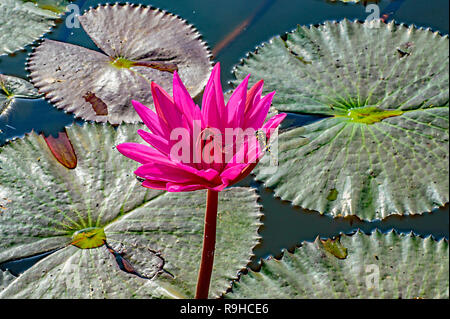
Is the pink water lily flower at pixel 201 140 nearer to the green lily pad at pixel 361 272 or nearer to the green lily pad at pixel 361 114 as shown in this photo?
the green lily pad at pixel 361 272

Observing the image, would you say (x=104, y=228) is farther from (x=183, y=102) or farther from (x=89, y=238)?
(x=183, y=102)

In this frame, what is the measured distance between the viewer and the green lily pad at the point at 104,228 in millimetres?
1708

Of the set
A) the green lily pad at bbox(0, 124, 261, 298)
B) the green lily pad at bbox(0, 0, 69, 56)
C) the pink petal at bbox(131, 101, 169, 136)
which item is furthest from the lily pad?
the pink petal at bbox(131, 101, 169, 136)

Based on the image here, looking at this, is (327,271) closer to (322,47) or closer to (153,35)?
(322,47)

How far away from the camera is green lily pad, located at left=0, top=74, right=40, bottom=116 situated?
2412mm

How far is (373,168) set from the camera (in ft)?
6.72

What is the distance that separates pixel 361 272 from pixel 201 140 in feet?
2.45

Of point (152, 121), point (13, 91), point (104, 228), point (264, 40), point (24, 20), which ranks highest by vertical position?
point (24, 20)

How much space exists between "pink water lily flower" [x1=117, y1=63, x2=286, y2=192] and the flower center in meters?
0.57

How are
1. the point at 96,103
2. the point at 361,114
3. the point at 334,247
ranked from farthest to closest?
1. the point at 96,103
2. the point at 361,114
3. the point at 334,247

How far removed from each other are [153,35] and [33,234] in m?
1.32

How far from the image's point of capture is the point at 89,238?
1817 millimetres

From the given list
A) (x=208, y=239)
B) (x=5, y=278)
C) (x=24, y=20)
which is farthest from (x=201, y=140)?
(x=24, y=20)

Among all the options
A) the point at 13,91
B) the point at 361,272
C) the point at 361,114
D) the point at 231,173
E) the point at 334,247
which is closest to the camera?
the point at 231,173
